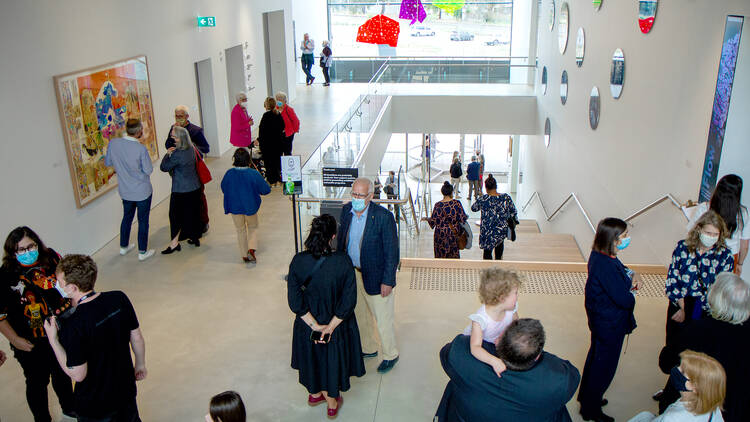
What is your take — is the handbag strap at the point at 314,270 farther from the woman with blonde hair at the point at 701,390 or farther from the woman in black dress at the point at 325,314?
the woman with blonde hair at the point at 701,390

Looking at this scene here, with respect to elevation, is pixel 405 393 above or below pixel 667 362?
below

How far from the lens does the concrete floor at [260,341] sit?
14.8 ft

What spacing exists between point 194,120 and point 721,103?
8.24 m

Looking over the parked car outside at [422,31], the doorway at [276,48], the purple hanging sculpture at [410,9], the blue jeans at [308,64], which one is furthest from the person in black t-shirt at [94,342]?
the parked car outside at [422,31]

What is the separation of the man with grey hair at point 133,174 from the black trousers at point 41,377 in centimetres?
Result: 301

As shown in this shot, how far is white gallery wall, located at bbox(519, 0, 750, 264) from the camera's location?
5.93 meters

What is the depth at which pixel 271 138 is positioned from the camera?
9.77 m

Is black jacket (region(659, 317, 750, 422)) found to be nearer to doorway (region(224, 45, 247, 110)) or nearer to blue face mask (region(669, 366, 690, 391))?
blue face mask (region(669, 366, 690, 391))

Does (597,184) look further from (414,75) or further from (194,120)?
(414,75)

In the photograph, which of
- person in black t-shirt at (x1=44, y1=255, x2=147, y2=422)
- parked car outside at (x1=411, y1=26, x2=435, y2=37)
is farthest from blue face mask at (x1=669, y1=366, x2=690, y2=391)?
parked car outside at (x1=411, y1=26, x2=435, y2=37)

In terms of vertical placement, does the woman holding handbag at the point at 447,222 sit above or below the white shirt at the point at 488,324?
below

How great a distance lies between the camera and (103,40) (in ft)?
25.2

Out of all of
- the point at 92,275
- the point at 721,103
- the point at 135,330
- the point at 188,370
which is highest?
the point at 721,103

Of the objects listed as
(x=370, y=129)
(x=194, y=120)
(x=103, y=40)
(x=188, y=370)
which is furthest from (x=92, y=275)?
(x=370, y=129)
